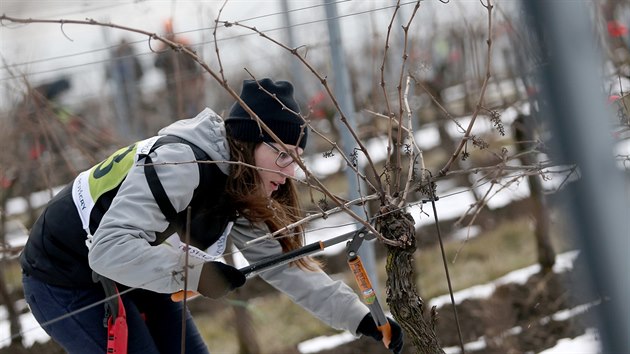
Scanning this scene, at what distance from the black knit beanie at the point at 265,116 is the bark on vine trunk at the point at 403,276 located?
0.33m

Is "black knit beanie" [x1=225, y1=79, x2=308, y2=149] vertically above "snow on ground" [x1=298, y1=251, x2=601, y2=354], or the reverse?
"black knit beanie" [x1=225, y1=79, x2=308, y2=149]

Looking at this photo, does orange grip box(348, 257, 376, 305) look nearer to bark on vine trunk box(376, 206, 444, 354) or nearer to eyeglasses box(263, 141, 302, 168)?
Result: bark on vine trunk box(376, 206, 444, 354)

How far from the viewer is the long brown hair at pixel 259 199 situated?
253 centimetres

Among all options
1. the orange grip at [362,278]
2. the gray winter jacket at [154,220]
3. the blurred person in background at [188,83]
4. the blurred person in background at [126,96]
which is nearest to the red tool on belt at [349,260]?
the orange grip at [362,278]

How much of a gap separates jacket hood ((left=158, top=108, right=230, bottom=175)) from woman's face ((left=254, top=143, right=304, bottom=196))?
0.29ft

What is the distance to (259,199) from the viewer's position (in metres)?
2.56

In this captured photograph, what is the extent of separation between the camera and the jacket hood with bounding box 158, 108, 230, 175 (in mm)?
2459

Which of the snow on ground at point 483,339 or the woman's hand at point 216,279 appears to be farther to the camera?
the snow on ground at point 483,339

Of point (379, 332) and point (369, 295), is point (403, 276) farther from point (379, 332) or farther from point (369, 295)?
point (379, 332)

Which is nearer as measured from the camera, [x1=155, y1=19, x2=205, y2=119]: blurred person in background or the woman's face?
the woman's face

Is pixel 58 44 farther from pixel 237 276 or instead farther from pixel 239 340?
pixel 237 276

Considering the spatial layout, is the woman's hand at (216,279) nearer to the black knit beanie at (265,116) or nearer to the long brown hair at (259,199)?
the long brown hair at (259,199)

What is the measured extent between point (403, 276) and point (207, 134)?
0.64 meters

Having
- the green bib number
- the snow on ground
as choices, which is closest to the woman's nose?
the green bib number
